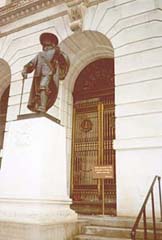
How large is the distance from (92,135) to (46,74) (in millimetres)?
4403

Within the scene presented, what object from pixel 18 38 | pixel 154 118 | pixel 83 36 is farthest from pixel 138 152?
pixel 18 38

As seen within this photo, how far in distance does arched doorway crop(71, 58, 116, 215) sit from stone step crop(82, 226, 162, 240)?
3.17 metres

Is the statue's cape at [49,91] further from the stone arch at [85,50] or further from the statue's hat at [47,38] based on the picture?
the stone arch at [85,50]

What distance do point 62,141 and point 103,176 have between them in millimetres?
2324

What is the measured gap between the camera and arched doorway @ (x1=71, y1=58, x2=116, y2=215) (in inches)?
371

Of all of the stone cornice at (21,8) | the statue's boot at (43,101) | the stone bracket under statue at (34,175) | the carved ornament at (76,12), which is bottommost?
the stone bracket under statue at (34,175)

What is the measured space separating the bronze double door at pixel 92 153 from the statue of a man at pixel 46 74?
3.85 metres

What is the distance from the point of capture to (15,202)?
5453mm

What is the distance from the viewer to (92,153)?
997 cm

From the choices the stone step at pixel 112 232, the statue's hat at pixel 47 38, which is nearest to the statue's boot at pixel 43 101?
the statue's hat at pixel 47 38

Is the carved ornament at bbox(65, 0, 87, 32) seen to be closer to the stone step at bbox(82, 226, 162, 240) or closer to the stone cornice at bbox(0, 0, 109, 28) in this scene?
the stone cornice at bbox(0, 0, 109, 28)

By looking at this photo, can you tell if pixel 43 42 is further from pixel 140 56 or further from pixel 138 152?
pixel 138 152

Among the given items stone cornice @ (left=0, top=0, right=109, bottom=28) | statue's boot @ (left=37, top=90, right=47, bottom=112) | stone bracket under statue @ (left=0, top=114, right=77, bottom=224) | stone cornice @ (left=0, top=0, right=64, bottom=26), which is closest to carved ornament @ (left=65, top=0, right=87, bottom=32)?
stone cornice @ (left=0, top=0, right=109, bottom=28)

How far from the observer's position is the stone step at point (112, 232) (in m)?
5.29
